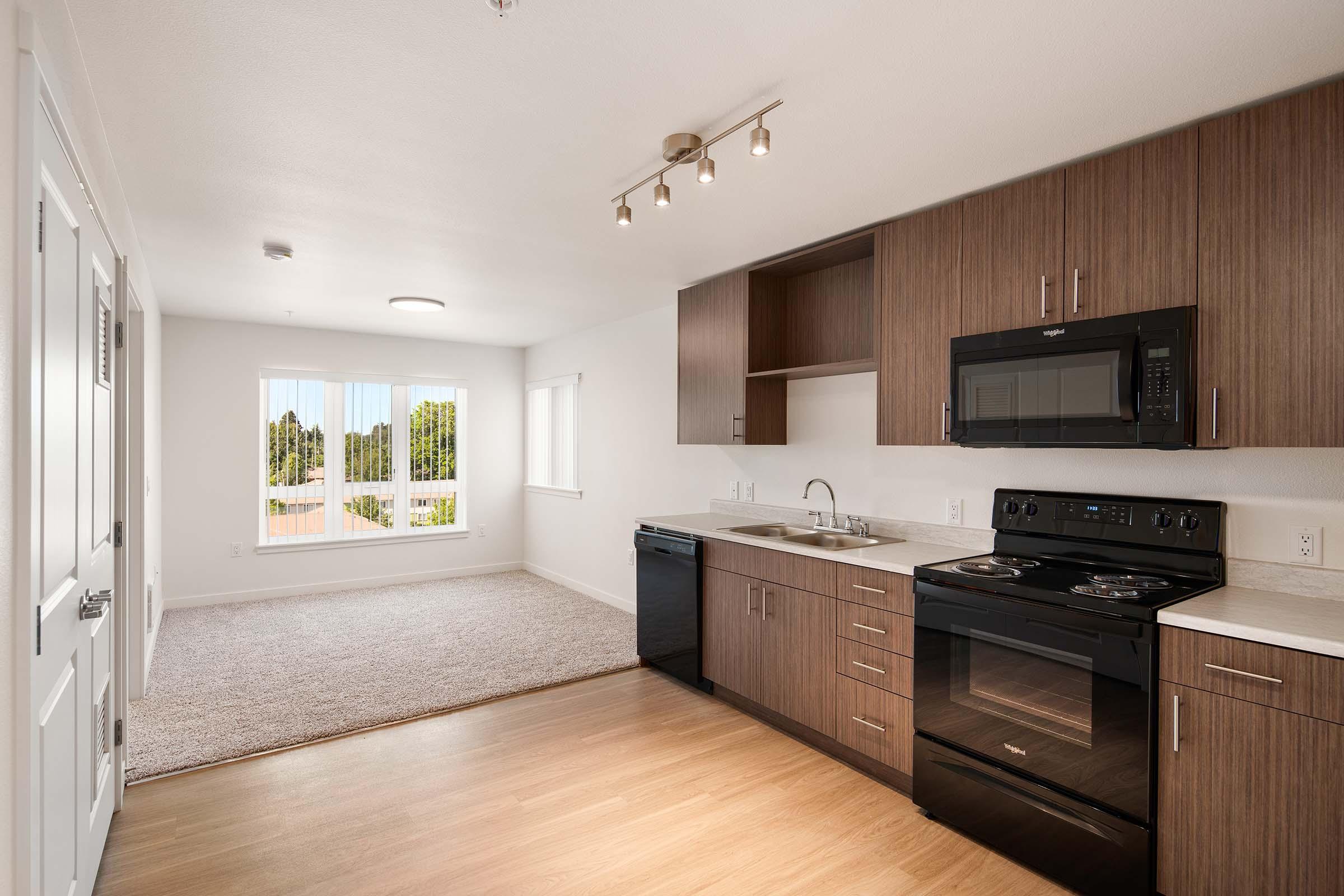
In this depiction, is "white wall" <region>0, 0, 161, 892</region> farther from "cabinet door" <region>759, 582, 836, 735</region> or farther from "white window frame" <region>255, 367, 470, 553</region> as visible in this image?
"white window frame" <region>255, 367, 470, 553</region>

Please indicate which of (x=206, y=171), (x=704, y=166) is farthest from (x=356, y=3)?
(x=206, y=171)

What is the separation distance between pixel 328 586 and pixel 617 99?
573cm

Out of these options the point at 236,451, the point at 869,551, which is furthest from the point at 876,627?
Answer: the point at 236,451

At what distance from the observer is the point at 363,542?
257 inches

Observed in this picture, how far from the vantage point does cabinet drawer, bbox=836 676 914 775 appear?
106 inches

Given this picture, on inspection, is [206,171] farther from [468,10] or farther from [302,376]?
[302,376]

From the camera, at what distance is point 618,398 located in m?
5.77

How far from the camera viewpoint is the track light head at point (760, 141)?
203 centimetres

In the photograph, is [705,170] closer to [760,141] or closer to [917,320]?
[760,141]

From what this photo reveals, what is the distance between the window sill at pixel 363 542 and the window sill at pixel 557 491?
0.79 metres

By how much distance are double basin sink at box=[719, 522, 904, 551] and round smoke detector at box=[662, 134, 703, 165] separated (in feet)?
5.85

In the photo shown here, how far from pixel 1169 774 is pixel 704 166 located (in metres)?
2.30

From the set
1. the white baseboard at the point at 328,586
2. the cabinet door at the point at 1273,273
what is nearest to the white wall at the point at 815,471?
the cabinet door at the point at 1273,273

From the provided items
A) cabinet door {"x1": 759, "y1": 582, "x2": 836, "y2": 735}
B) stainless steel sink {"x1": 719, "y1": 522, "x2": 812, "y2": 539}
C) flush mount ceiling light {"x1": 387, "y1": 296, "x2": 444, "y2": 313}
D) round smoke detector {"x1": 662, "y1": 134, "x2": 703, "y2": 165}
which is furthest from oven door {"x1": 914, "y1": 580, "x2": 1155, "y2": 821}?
flush mount ceiling light {"x1": 387, "y1": 296, "x2": 444, "y2": 313}
